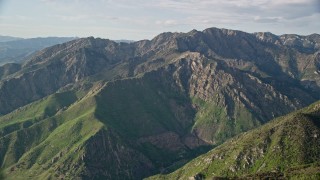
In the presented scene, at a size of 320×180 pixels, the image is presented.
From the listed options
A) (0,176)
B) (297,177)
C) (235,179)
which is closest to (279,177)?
(297,177)

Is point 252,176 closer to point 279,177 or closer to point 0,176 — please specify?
point 279,177

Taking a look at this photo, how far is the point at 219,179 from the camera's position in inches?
7490

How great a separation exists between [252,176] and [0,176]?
189 meters

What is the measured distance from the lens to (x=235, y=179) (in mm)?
188250

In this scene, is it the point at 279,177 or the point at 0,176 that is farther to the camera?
the point at 279,177

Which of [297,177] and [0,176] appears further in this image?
[297,177]

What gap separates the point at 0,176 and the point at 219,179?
181125 mm

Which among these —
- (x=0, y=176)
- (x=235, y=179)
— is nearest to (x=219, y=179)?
(x=235, y=179)

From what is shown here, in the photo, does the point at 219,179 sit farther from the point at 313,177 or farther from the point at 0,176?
the point at 0,176

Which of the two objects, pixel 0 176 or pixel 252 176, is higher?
pixel 0 176

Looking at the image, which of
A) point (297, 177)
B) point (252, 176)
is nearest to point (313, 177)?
point (297, 177)

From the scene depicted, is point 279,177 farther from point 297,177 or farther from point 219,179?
point 219,179

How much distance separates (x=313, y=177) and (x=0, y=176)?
193m

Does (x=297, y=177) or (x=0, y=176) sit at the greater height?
(x=0, y=176)
